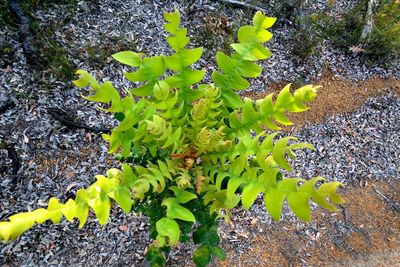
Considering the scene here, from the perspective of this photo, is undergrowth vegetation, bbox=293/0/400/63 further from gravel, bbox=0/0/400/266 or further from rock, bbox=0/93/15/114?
rock, bbox=0/93/15/114

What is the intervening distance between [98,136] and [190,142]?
5.05ft

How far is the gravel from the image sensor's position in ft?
9.23

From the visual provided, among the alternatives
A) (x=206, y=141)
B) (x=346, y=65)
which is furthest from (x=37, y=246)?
(x=346, y=65)

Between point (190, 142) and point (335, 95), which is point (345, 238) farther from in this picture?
point (190, 142)

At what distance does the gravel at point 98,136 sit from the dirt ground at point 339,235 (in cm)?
13

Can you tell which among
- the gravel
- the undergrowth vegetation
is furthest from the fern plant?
the undergrowth vegetation

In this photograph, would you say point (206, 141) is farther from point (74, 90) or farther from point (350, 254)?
point (350, 254)

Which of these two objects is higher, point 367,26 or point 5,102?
point 367,26

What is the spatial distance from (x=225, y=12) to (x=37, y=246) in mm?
2661

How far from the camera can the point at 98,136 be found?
3.13 meters

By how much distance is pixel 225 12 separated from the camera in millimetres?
3932

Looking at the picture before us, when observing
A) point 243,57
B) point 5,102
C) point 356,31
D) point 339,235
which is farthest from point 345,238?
point 5,102

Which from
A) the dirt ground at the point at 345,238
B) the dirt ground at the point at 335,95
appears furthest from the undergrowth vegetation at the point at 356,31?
the dirt ground at the point at 345,238

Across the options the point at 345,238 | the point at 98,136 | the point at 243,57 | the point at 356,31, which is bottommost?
the point at 345,238
